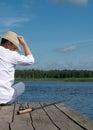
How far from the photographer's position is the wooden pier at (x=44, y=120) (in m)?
5.46

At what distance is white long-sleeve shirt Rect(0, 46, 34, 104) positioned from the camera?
732 centimetres

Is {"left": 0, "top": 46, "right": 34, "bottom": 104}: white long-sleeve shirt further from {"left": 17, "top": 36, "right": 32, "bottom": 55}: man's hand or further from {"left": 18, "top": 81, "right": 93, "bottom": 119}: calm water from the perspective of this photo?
{"left": 18, "top": 81, "right": 93, "bottom": 119}: calm water

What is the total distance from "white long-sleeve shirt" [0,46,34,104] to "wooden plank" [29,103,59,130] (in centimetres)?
68

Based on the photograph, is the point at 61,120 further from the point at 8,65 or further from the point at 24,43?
the point at 24,43

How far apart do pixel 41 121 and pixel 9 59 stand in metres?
1.74

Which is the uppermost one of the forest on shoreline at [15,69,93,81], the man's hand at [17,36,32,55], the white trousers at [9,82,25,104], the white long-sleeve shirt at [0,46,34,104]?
the forest on shoreline at [15,69,93,81]

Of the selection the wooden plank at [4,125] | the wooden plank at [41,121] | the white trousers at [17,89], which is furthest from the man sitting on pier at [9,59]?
the wooden plank at [4,125]

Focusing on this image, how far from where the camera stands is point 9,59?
7.39 m

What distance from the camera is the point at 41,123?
19.1 feet

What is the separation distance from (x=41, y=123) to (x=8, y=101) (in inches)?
89.4

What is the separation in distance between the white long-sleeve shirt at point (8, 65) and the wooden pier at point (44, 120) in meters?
0.35

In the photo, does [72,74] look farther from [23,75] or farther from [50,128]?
[50,128]

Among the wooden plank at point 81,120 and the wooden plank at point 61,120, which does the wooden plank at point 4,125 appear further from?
the wooden plank at point 81,120

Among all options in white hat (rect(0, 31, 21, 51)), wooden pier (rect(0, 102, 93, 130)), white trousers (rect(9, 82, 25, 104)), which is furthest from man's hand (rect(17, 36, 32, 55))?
wooden pier (rect(0, 102, 93, 130))
